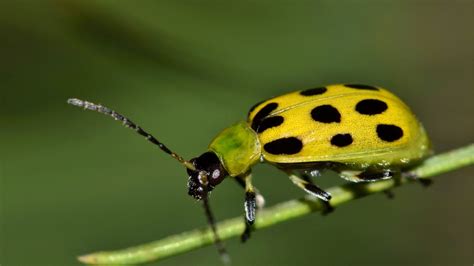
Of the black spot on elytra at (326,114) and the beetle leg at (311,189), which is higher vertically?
the black spot on elytra at (326,114)

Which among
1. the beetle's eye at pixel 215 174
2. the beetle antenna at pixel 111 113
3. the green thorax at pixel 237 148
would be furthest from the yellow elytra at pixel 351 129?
the beetle antenna at pixel 111 113

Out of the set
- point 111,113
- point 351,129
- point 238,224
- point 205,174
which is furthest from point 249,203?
point 238,224

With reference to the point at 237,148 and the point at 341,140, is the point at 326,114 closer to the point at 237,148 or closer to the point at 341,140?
the point at 341,140

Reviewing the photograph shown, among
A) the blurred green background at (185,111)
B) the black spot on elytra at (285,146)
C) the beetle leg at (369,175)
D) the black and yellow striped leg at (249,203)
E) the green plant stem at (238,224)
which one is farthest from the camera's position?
the blurred green background at (185,111)

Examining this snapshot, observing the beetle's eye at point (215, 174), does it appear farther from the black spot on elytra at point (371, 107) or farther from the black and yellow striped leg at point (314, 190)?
the black spot on elytra at point (371, 107)

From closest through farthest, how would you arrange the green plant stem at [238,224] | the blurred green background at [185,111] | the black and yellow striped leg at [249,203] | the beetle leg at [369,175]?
the green plant stem at [238,224]
the black and yellow striped leg at [249,203]
the beetle leg at [369,175]
the blurred green background at [185,111]

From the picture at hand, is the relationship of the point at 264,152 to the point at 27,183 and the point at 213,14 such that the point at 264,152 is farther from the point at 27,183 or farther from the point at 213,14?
the point at 27,183

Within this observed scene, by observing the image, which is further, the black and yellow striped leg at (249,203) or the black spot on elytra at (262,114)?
the black spot on elytra at (262,114)

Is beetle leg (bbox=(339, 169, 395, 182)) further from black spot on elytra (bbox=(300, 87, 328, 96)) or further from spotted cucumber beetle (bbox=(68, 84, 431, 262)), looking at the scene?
black spot on elytra (bbox=(300, 87, 328, 96))
